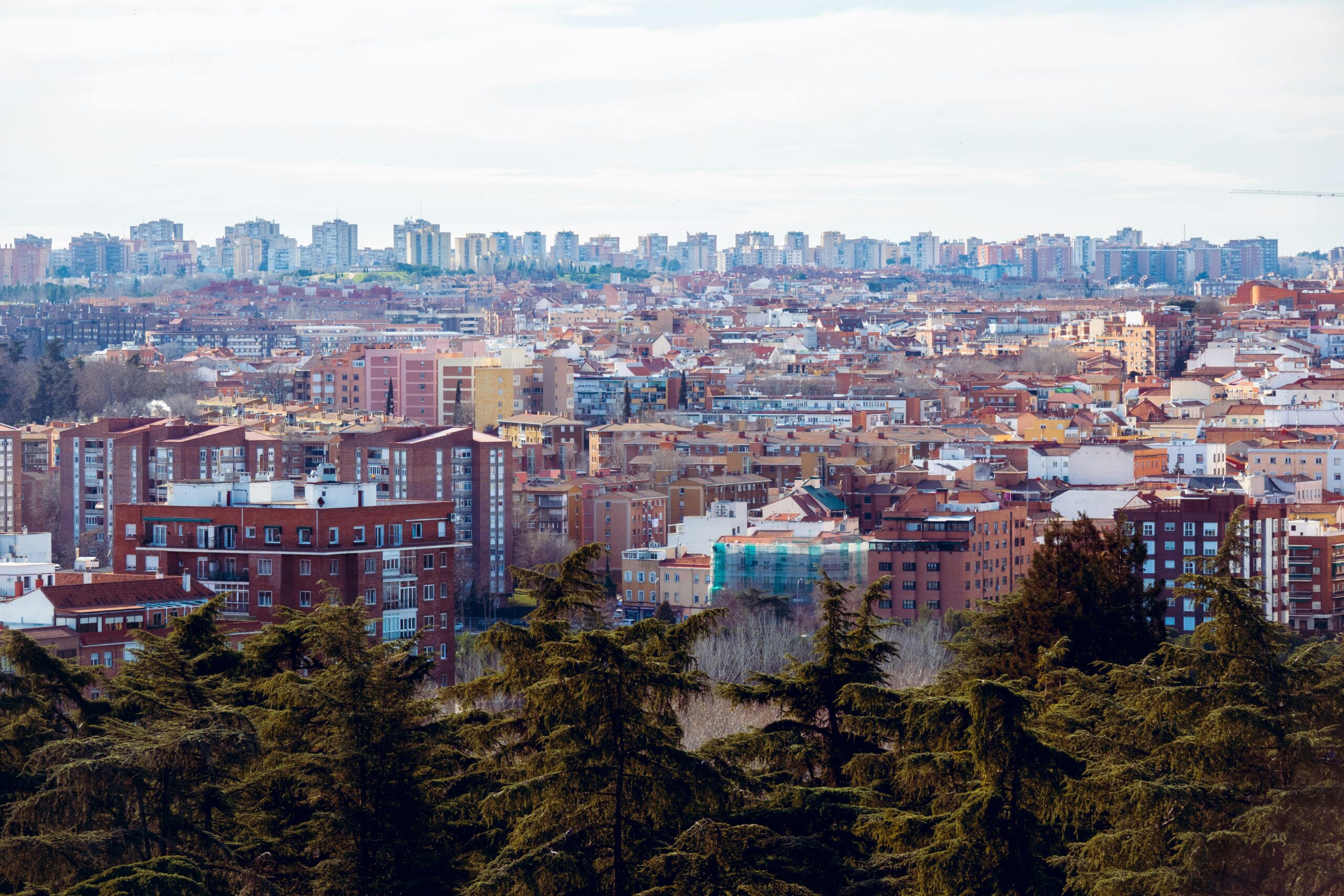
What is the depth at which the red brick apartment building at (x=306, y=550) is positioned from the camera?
13.3 metres

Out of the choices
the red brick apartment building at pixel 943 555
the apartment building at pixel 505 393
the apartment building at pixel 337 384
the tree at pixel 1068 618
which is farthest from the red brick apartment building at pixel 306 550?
the apartment building at pixel 337 384

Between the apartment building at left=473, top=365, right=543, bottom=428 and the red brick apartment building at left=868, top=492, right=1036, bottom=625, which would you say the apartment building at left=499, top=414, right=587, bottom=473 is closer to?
the apartment building at left=473, top=365, right=543, bottom=428

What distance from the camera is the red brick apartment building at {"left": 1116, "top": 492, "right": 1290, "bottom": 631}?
1919cm

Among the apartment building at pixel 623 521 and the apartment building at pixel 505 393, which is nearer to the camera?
the apartment building at pixel 623 521

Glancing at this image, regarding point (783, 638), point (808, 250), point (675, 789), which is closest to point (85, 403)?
point (783, 638)

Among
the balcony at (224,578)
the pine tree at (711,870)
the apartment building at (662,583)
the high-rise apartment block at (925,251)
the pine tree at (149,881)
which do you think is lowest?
the apartment building at (662,583)

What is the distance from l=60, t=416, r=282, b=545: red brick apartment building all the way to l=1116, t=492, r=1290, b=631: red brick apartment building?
27.5 feet

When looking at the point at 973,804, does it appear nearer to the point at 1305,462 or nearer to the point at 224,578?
the point at 224,578

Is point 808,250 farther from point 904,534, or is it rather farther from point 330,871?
point 330,871

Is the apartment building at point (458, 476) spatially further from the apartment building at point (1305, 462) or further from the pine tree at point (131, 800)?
the pine tree at point (131, 800)

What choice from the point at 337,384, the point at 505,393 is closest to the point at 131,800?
the point at 505,393

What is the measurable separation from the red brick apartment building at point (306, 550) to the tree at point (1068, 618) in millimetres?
4778

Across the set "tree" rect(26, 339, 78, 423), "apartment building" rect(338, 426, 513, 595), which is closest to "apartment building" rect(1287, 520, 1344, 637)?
"apartment building" rect(338, 426, 513, 595)

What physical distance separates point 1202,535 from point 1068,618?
37.0 feet
